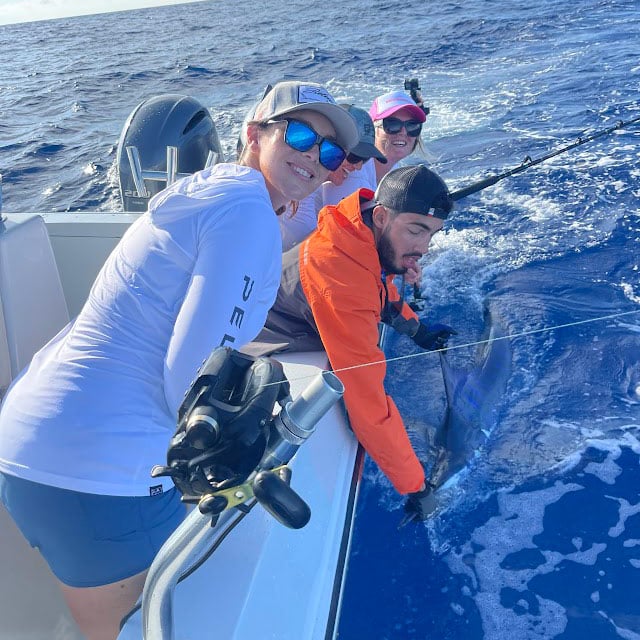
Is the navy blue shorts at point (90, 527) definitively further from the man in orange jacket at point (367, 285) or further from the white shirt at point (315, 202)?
the white shirt at point (315, 202)

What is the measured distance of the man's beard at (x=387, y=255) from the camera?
2457mm

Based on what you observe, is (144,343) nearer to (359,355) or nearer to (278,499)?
(278,499)

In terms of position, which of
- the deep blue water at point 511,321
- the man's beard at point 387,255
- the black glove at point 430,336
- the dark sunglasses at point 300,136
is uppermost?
the dark sunglasses at point 300,136

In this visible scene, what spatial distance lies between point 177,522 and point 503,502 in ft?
6.08

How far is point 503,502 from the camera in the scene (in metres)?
2.75

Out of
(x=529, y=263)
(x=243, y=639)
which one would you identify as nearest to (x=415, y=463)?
(x=243, y=639)

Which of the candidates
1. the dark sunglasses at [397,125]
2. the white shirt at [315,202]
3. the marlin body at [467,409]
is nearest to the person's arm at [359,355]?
the marlin body at [467,409]

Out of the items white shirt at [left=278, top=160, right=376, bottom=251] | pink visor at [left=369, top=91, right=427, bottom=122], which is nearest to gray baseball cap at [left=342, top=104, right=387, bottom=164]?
white shirt at [left=278, top=160, right=376, bottom=251]

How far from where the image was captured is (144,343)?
1.17 m

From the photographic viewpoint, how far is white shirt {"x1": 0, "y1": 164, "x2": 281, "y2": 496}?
1105mm

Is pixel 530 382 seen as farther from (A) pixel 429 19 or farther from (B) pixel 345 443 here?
(A) pixel 429 19

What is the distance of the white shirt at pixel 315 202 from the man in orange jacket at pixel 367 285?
2.11 feet

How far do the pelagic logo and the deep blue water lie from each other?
1.88 meters

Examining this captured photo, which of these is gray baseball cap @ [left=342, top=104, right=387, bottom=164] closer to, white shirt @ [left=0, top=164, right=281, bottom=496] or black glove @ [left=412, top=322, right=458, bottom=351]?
black glove @ [left=412, top=322, right=458, bottom=351]
